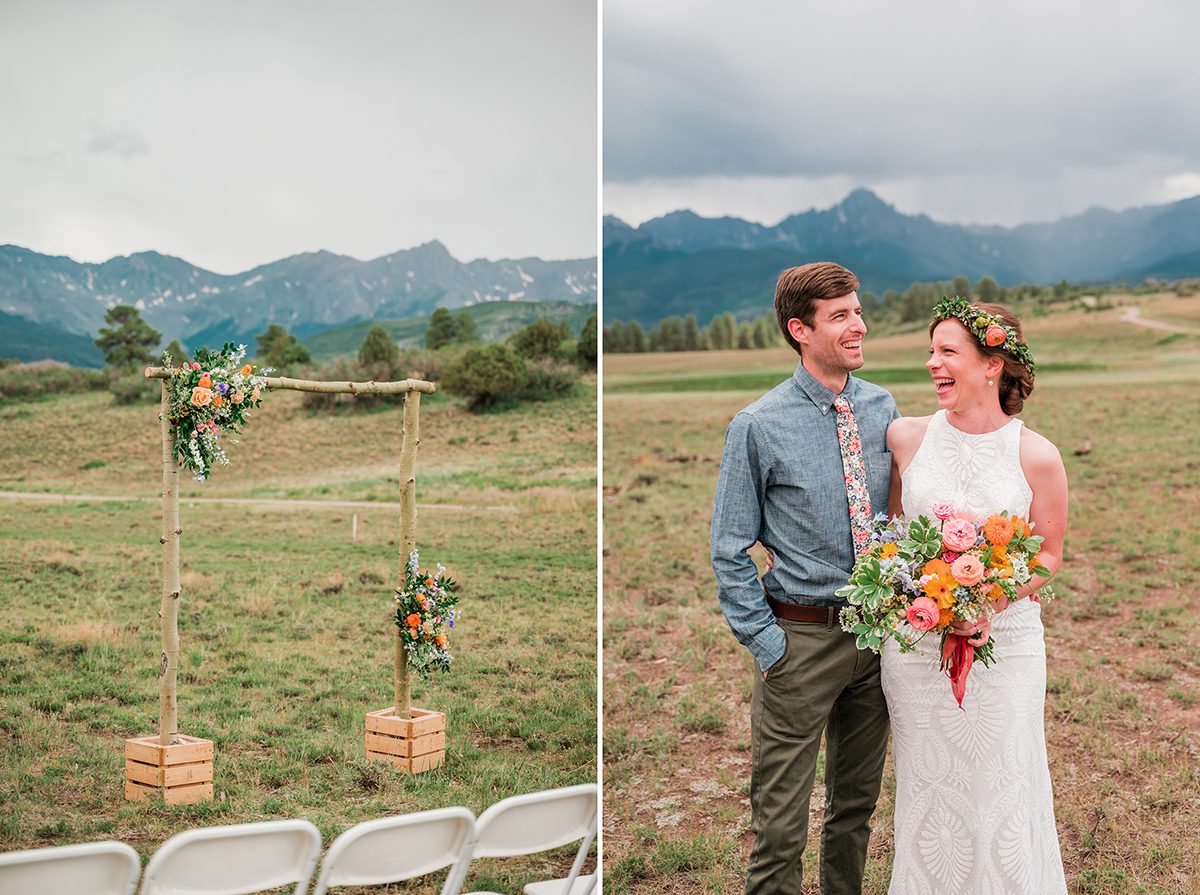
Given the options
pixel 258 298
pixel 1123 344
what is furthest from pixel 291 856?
pixel 1123 344

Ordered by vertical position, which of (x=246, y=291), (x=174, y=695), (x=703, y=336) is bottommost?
(x=174, y=695)

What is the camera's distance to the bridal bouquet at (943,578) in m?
2.34

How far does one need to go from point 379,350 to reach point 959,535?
16.1 ft

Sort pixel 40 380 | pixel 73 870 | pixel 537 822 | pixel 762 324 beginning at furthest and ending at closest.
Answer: pixel 762 324 < pixel 40 380 < pixel 537 822 < pixel 73 870

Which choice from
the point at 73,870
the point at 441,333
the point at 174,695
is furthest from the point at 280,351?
the point at 73,870

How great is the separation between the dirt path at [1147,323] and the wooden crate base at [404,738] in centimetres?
1023

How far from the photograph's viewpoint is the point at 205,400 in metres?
3.68

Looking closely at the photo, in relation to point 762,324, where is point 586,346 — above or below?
below

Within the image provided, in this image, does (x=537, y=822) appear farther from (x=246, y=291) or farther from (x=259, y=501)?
(x=246, y=291)

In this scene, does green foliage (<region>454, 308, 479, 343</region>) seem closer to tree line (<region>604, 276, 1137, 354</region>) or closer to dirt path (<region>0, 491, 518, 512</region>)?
dirt path (<region>0, 491, 518, 512</region>)

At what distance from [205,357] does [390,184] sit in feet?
9.23

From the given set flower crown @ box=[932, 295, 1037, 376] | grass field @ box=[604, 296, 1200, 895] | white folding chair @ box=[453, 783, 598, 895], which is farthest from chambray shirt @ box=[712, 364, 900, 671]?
grass field @ box=[604, 296, 1200, 895]

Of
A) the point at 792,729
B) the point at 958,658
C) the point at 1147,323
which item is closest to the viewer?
the point at 958,658

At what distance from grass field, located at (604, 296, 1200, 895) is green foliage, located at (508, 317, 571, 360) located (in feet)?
5.32
